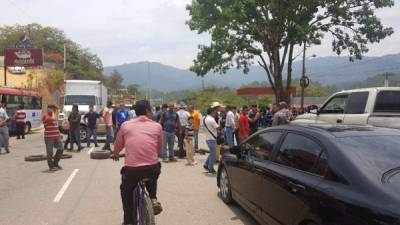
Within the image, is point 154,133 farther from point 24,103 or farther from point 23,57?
point 23,57

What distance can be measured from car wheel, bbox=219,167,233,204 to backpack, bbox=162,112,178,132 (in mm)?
5526

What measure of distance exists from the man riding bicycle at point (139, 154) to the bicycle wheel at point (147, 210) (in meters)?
0.12

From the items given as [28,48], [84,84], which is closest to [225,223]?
[84,84]

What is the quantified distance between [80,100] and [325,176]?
2524cm

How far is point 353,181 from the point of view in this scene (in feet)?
14.2

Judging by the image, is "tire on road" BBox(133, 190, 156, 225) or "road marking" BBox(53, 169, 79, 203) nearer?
"tire on road" BBox(133, 190, 156, 225)

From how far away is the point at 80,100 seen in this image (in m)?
28.6

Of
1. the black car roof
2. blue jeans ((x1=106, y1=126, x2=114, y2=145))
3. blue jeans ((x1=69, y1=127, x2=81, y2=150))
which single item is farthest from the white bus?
the black car roof

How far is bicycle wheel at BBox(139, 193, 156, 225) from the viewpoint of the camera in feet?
17.8

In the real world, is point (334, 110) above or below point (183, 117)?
above

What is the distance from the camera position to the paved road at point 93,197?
288 inches

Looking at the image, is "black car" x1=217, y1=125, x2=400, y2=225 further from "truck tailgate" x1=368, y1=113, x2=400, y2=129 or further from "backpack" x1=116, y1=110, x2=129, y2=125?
"backpack" x1=116, y1=110, x2=129, y2=125

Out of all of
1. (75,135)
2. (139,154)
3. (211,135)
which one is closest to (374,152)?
(139,154)

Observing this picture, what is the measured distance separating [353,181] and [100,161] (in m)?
11.1
